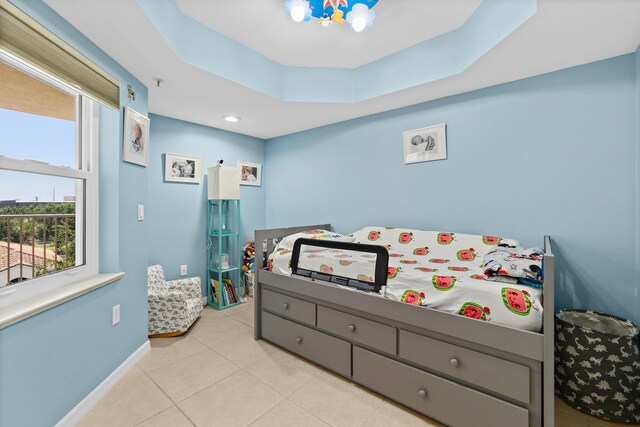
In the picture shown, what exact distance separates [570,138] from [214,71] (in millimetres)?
2672

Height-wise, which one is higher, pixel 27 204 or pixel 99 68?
pixel 99 68

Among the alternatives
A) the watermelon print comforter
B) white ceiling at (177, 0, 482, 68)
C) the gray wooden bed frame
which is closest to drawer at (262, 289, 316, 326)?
the gray wooden bed frame

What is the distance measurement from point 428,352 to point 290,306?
1088mm

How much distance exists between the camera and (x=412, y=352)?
5.12ft

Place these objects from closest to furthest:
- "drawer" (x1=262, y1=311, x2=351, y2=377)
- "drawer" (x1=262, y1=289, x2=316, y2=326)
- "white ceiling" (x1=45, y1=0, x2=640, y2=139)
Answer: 1. "white ceiling" (x1=45, y1=0, x2=640, y2=139)
2. "drawer" (x1=262, y1=311, x2=351, y2=377)
3. "drawer" (x1=262, y1=289, x2=316, y2=326)

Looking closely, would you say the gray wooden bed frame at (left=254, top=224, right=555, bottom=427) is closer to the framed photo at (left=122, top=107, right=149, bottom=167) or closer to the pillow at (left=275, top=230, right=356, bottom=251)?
the pillow at (left=275, top=230, right=356, bottom=251)

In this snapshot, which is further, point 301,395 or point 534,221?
point 534,221

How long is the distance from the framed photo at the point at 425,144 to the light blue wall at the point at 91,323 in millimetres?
2391

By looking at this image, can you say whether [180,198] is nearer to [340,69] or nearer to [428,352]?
[340,69]

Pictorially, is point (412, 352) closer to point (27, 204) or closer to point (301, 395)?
point (301, 395)

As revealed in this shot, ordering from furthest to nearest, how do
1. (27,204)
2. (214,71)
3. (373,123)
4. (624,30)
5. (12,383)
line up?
(373,123) < (214,71) < (624,30) < (27,204) < (12,383)

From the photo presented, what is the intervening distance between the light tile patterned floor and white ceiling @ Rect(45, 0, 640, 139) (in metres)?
2.20

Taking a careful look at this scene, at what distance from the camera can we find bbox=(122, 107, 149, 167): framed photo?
6.29ft

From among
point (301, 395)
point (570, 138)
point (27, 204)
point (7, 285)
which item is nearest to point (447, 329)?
point (301, 395)
